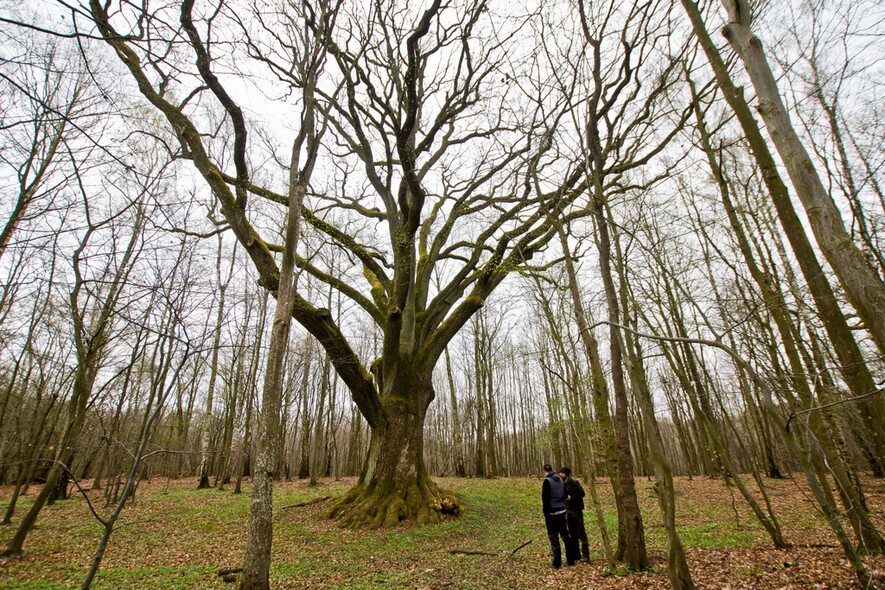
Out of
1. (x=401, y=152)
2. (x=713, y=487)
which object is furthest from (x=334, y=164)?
(x=713, y=487)

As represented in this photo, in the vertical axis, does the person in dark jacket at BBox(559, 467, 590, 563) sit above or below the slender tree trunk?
below

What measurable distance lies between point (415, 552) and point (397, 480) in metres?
2.25

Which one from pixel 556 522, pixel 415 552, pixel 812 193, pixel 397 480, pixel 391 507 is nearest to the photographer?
pixel 812 193

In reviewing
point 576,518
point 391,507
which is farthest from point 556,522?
point 391,507

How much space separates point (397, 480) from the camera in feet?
27.9

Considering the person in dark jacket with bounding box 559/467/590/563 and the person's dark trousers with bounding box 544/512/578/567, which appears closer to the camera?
the person's dark trousers with bounding box 544/512/578/567

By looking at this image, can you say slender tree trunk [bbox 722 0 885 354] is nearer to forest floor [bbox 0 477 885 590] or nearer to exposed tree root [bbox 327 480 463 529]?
forest floor [bbox 0 477 885 590]

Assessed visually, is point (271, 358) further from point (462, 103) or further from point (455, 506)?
point (462, 103)

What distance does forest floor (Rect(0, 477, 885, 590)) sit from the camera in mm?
4676

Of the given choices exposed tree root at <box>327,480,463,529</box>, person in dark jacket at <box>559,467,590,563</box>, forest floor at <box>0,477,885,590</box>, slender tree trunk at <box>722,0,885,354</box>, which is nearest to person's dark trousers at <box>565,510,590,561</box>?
person in dark jacket at <box>559,467,590,563</box>

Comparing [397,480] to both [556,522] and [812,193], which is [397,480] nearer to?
[556,522]

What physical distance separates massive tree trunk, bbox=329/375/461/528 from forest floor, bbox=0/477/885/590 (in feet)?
1.37

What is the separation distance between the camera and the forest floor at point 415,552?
4.68 metres

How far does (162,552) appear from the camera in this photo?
634cm
